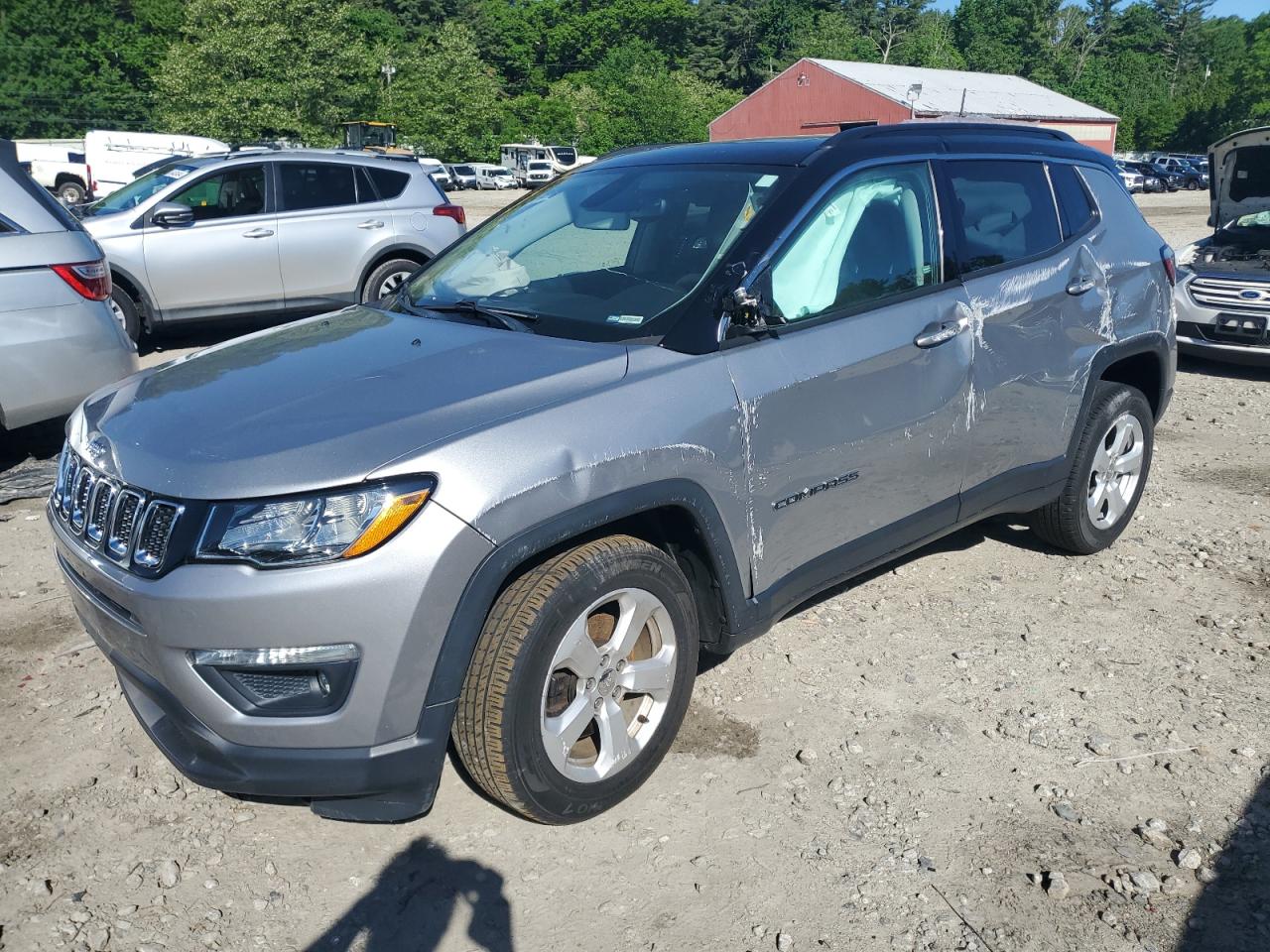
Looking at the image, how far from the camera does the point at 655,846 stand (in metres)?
2.95

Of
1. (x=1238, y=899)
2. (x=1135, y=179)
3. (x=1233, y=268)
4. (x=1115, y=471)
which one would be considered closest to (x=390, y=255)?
(x=1115, y=471)

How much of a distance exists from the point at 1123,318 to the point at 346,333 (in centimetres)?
318

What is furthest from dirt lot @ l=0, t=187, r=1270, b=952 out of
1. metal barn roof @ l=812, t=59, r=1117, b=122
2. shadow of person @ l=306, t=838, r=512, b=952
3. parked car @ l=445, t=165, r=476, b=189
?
metal barn roof @ l=812, t=59, r=1117, b=122

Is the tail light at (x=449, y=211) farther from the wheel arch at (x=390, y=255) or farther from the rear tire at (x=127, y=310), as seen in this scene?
the rear tire at (x=127, y=310)

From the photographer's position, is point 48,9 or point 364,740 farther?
point 48,9

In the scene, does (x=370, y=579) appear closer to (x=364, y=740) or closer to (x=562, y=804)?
(x=364, y=740)

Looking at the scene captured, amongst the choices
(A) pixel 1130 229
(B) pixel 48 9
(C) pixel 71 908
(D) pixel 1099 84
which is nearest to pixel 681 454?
(C) pixel 71 908

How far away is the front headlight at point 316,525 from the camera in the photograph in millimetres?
2432

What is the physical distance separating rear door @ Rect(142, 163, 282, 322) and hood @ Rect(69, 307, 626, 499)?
6.21 metres

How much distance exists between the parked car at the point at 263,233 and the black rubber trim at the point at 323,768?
713cm

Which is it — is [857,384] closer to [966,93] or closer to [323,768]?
[323,768]

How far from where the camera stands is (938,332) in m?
3.67

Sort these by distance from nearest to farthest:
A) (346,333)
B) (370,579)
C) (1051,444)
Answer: (370,579), (346,333), (1051,444)

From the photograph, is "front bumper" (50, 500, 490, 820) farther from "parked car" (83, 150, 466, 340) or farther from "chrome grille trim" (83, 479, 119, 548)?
"parked car" (83, 150, 466, 340)
